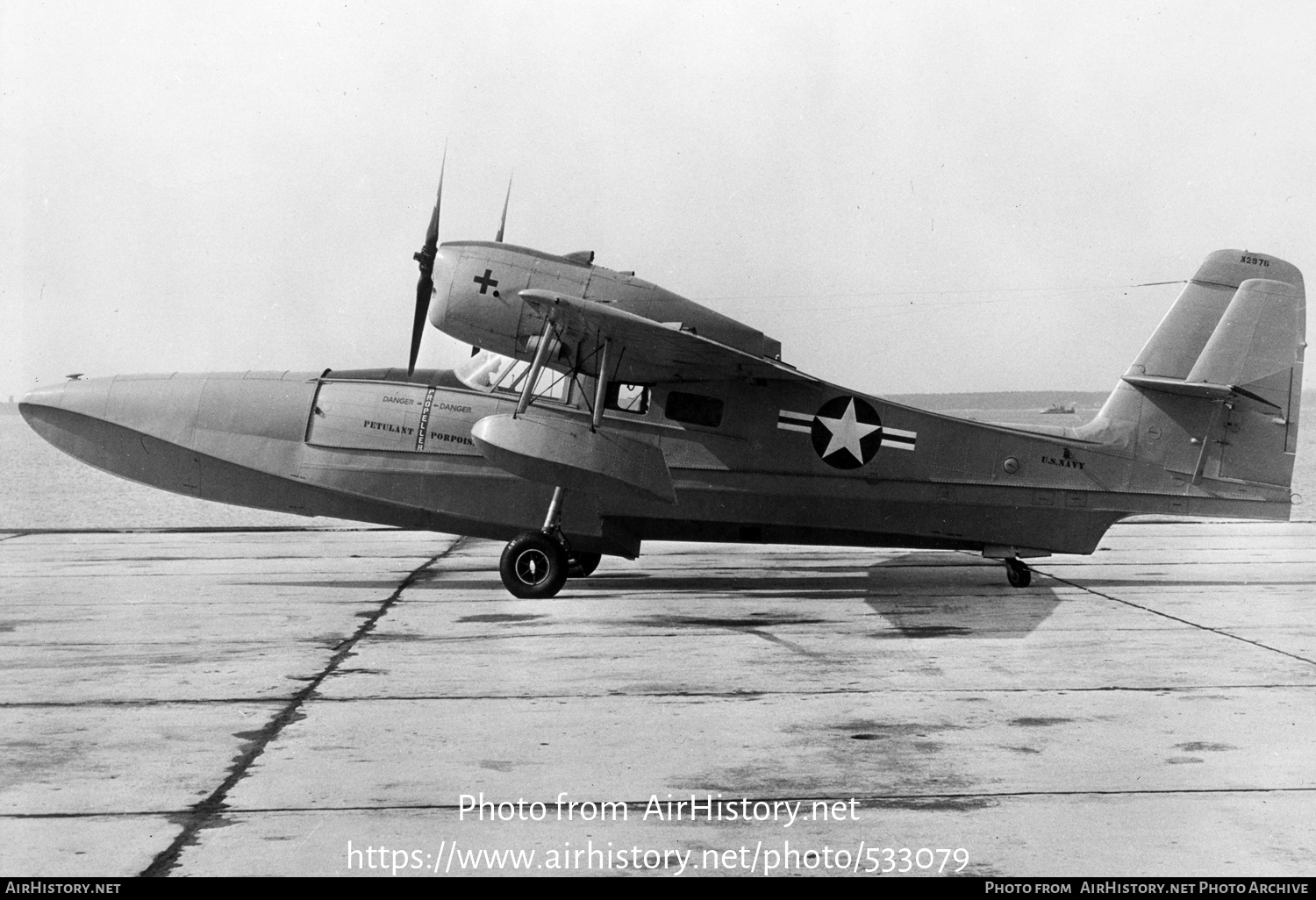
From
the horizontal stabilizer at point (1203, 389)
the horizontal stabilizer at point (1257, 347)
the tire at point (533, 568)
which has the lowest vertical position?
the tire at point (533, 568)

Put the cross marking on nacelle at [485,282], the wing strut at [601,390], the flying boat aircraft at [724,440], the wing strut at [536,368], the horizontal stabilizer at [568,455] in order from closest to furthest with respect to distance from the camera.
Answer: the horizontal stabilizer at [568,455] < the wing strut at [536,368] < the wing strut at [601,390] < the cross marking on nacelle at [485,282] < the flying boat aircraft at [724,440]

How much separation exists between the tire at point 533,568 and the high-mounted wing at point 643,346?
Result: 1.76 m

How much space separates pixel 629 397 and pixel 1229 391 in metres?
5.96

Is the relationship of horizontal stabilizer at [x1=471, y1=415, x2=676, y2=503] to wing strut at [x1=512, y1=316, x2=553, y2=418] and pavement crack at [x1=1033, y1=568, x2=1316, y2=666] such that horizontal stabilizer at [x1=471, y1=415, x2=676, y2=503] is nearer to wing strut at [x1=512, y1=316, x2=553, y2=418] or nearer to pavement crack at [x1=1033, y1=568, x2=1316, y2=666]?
wing strut at [x1=512, y1=316, x2=553, y2=418]

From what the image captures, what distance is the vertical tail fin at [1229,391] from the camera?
12148 mm

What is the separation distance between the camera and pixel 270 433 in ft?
40.3

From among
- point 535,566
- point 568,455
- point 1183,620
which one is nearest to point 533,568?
point 535,566

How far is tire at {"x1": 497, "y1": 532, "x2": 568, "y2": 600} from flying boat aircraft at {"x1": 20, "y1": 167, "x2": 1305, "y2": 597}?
334 mm

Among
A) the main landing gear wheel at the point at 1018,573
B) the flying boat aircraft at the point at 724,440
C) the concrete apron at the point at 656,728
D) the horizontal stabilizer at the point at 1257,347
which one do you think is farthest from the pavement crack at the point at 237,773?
the horizontal stabilizer at the point at 1257,347

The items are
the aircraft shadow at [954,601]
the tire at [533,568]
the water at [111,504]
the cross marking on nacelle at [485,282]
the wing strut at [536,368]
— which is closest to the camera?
the aircraft shadow at [954,601]

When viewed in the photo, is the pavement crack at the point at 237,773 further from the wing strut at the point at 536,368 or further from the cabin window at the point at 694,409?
the cabin window at the point at 694,409

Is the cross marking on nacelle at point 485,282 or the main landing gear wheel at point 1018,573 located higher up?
the cross marking on nacelle at point 485,282

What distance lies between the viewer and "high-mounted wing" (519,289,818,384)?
33.5 feet
